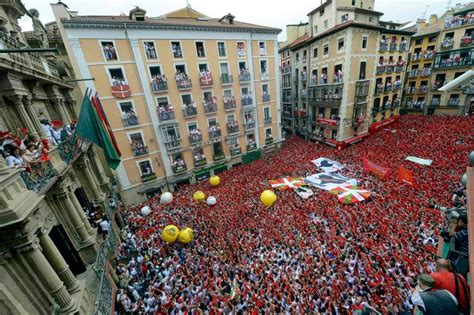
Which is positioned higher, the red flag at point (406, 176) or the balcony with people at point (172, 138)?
the balcony with people at point (172, 138)

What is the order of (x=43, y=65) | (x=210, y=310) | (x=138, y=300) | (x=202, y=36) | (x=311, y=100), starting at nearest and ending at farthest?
1. (x=210, y=310)
2. (x=138, y=300)
3. (x=43, y=65)
4. (x=202, y=36)
5. (x=311, y=100)

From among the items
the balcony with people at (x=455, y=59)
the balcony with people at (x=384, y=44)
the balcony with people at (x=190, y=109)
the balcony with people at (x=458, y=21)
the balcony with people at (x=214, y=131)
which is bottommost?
the balcony with people at (x=214, y=131)

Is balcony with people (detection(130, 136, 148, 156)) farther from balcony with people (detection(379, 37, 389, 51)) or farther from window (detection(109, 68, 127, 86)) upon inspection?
balcony with people (detection(379, 37, 389, 51))

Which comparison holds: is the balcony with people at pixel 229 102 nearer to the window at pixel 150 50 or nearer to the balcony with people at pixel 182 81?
the balcony with people at pixel 182 81

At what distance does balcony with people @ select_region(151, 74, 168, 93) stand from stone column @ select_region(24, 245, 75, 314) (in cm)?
1726

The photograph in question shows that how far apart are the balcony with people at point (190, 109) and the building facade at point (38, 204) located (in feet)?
34.6

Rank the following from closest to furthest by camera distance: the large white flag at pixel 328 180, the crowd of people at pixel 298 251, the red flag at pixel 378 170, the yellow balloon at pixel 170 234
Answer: the crowd of people at pixel 298 251, the yellow balloon at pixel 170 234, the red flag at pixel 378 170, the large white flag at pixel 328 180

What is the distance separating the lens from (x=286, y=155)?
28.4m

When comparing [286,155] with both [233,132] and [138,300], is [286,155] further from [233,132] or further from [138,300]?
[138,300]

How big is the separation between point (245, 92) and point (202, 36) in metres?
8.15

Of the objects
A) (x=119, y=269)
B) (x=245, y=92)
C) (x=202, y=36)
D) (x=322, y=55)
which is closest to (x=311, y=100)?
(x=322, y=55)

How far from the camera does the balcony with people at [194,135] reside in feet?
75.6

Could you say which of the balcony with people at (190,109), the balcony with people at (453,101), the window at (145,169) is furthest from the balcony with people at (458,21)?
the window at (145,169)

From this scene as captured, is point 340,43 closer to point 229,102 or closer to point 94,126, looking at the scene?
point 229,102
